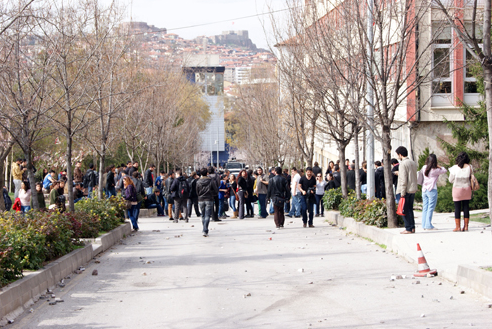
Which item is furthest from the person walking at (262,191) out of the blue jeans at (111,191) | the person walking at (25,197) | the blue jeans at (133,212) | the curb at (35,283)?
the curb at (35,283)

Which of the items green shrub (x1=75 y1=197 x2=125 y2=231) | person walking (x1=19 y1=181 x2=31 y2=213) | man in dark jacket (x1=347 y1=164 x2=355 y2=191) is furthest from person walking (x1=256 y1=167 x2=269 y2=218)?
person walking (x1=19 y1=181 x2=31 y2=213)

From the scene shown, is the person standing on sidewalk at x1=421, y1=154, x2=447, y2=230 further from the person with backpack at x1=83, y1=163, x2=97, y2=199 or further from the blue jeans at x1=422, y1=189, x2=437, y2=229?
the person with backpack at x1=83, y1=163, x2=97, y2=199

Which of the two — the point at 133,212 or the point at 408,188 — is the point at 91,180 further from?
the point at 408,188

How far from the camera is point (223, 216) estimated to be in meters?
24.1

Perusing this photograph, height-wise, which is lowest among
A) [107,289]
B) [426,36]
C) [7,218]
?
[107,289]

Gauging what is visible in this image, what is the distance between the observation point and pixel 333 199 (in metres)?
20.8

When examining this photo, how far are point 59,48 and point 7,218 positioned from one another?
15.1ft

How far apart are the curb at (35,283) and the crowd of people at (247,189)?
206 centimetres

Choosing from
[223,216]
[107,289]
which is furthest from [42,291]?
[223,216]

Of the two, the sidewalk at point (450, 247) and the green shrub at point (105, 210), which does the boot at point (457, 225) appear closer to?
the sidewalk at point (450, 247)

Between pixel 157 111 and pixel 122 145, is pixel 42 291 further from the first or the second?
pixel 122 145

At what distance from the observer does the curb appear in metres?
7.17

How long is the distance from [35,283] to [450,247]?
7504 millimetres

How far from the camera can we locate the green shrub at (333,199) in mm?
20750
